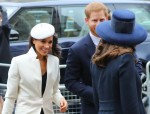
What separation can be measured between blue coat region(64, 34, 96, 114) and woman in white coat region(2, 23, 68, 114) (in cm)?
25

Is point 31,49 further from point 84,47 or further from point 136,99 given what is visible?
point 136,99

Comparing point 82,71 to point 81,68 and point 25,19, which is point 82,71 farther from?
point 25,19

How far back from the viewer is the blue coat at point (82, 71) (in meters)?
3.71

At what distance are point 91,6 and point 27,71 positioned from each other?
75 centimetres

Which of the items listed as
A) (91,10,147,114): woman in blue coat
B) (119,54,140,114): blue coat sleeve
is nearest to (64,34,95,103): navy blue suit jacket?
(91,10,147,114): woman in blue coat

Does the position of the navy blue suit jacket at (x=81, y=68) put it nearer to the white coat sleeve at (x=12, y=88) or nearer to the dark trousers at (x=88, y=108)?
the dark trousers at (x=88, y=108)

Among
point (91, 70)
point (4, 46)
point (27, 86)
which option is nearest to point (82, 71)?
point (91, 70)

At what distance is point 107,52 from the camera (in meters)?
3.03

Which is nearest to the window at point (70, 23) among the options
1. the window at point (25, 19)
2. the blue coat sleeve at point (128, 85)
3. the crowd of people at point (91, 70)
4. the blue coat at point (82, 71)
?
the window at point (25, 19)

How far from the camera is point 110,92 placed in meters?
3.03

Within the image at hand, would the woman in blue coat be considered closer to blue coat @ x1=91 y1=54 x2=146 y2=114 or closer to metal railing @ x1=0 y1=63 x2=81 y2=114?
blue coat @ x1=91 y1=54 x2=146 y2=114

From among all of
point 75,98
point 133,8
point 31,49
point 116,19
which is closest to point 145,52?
point 133,8

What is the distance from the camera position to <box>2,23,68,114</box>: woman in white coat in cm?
390

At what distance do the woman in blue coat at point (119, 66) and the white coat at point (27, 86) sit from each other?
88cm
